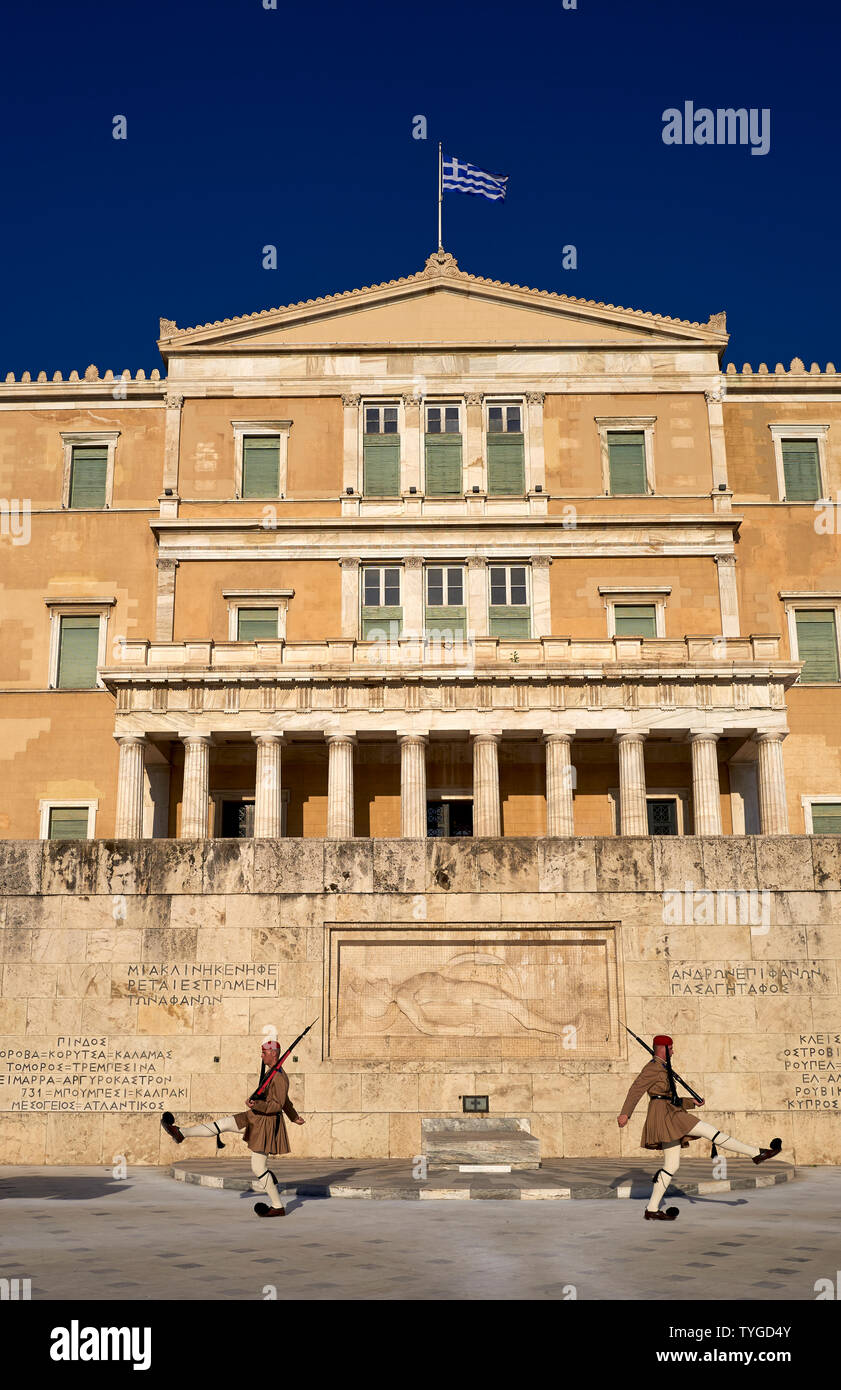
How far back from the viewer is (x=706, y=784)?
36.4 metres

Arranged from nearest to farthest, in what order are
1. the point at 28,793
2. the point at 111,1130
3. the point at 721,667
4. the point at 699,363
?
1. the point at 111,1130
2. the point at 721,667
3. the point at 28,793
4. the point at 699,363

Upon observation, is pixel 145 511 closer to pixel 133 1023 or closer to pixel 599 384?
pixel 599 384

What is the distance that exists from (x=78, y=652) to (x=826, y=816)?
78.4ft

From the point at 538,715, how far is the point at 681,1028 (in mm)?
17813

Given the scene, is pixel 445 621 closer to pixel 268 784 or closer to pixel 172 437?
pixel 268 784

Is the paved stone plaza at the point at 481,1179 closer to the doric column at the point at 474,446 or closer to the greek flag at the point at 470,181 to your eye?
the doric column at the point at 474,446

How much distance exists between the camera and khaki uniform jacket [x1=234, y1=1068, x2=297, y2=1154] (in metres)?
14.2

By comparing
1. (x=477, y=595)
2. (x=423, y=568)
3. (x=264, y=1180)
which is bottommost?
(x=264, y=1180)

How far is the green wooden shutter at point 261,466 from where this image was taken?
143ft

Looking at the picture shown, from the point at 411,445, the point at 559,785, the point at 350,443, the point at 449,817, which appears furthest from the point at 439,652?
the point at 350,443

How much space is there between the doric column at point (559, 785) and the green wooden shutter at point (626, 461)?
10.3m

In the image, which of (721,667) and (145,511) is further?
(145,511)

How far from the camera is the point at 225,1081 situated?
1981cm
